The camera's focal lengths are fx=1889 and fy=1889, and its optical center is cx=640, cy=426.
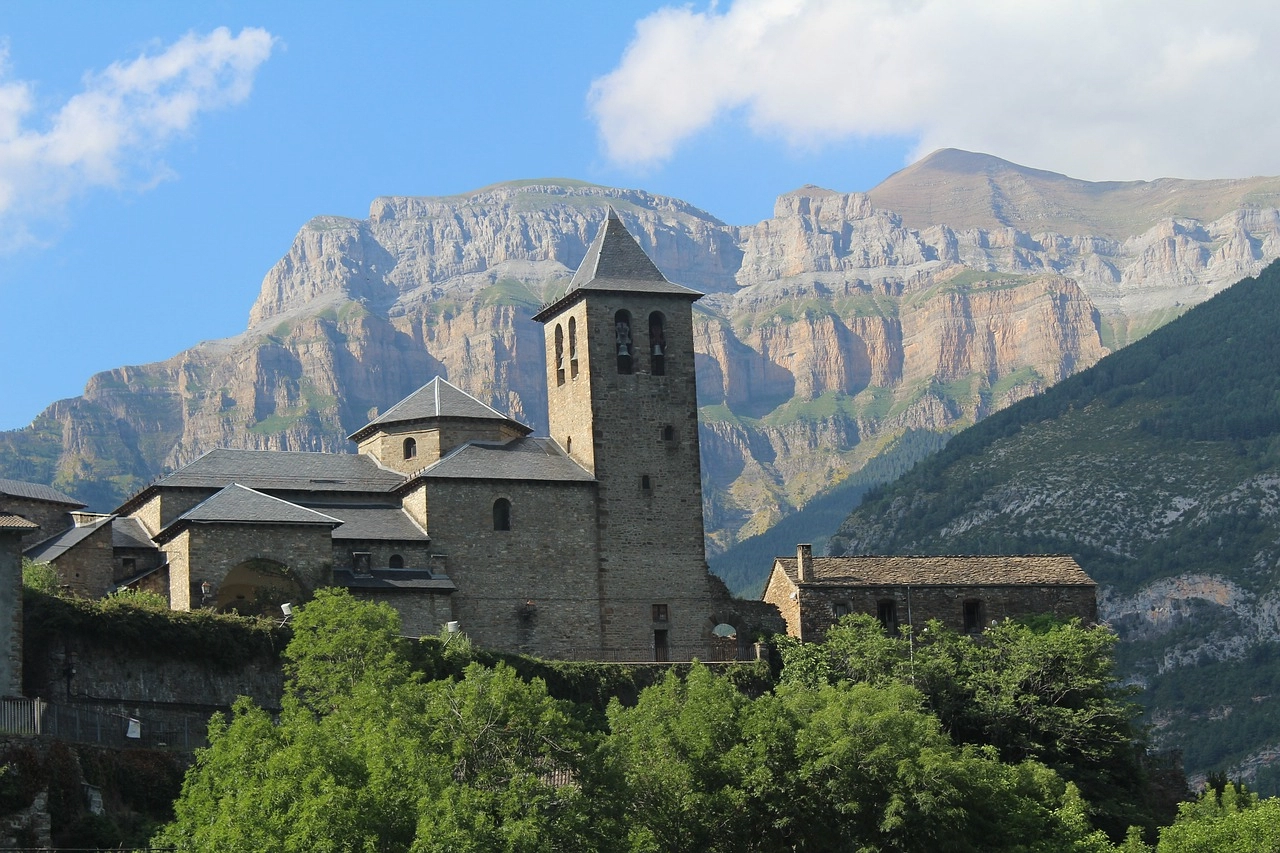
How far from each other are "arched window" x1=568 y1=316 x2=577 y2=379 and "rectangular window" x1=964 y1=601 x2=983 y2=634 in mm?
18121

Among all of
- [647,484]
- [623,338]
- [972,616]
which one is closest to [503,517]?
[647,484]

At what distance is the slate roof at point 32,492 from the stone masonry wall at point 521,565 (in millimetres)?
15825

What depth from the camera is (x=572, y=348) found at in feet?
253

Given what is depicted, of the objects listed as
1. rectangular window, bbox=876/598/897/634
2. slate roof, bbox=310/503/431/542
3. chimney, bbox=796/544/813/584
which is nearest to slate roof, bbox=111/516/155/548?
slate roof, bbox=310/503/431/542

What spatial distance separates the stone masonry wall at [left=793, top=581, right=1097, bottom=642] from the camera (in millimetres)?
71562

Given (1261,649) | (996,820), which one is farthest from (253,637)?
(1261,649)

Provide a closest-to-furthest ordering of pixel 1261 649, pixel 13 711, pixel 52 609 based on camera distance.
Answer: pixel 13 711, pixel 52 609, pixel 1261 649

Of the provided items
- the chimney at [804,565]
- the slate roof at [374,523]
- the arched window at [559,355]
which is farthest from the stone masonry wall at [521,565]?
the chimney at [804,565]

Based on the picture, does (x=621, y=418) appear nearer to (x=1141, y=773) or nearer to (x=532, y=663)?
(x=532, y=663)

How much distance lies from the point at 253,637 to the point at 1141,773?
31812mm

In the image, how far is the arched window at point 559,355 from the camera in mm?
78250

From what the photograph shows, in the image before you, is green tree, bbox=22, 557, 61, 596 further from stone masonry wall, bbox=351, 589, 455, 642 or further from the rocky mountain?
the rocky mountain

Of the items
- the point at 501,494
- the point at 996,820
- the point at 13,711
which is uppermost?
the point at 501,494

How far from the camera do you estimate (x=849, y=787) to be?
56094 mm
